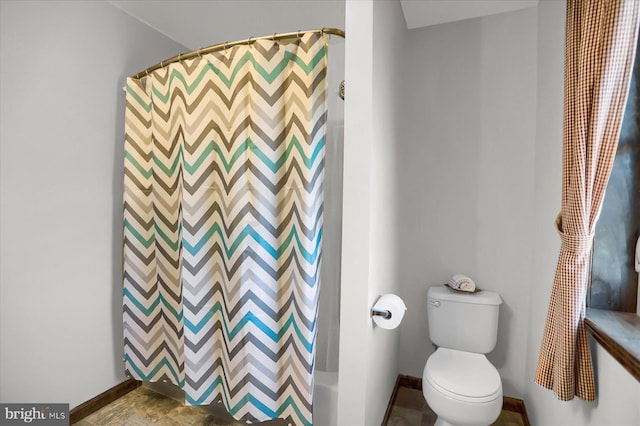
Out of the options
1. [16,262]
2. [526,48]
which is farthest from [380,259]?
[16,262]

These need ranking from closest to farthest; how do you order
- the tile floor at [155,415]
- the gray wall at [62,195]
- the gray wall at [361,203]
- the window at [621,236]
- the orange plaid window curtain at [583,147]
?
the orange plaid window curtain at [583,147] < the window at [621,236] < the gray wall at [361,203] < the gray wall at [62,195] < the tile floor at [155,415]

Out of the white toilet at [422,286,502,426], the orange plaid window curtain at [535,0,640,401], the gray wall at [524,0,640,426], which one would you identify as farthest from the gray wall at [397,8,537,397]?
the orange plaid window curtain at [535,0,640,401]

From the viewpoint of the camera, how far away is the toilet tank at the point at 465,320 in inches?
70.7

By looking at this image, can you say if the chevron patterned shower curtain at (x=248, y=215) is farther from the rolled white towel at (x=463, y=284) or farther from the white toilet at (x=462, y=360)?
the rolled white towel at (x=463, y=284)

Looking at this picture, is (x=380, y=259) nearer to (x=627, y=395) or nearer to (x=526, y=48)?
(x=627, y=395)

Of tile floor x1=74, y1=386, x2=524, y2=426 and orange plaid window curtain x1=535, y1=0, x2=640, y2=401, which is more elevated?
orange plaid window curtain x1=535, y1=0, x2=640, y2=401

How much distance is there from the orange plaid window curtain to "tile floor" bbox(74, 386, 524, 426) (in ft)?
3.17

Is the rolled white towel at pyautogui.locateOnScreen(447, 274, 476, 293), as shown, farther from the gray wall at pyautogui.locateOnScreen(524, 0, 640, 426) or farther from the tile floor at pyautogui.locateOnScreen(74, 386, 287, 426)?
the tile floor at pyautogui.locateOnScreen(74, 386, 287, 426)

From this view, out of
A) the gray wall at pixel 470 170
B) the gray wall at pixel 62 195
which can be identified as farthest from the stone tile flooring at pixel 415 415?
the gray wall at pixel 62 195

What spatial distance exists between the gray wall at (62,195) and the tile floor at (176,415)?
0.16m

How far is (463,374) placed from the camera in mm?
1548

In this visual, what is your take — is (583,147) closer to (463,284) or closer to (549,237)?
(549,237)

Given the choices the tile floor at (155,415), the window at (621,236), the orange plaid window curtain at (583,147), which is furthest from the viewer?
the tile floor at (155,415)

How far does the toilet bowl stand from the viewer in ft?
4.51
